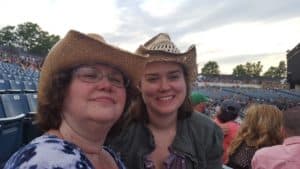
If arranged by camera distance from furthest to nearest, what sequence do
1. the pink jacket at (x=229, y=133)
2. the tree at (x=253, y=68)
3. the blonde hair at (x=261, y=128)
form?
the tree at (x=253, y=68) < the pink jacket at (x=229, y=133) < the blonde hair at (x=261, y=128)

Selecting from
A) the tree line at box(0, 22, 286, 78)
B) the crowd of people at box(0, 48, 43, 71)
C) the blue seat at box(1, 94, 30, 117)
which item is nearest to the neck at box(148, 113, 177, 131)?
the blue seat at box(1, 94, 30, 117)

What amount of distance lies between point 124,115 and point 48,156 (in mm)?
818

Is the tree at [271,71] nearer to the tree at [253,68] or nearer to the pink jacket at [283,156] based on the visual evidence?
the tree at [253,68]

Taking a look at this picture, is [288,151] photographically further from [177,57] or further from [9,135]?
[9,135]

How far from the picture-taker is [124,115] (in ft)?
6.59

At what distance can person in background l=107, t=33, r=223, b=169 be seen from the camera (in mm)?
2119

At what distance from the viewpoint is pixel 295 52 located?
3153 cm

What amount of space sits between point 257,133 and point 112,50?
2.57 metres

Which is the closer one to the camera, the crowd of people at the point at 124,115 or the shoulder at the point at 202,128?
the crowd of people at the point at 124,115

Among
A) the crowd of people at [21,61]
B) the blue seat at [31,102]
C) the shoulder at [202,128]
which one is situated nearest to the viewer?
the shoulder at [202,128]

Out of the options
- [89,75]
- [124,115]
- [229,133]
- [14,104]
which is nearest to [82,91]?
[89,75]

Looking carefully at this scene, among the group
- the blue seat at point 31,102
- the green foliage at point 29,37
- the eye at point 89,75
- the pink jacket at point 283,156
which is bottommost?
the pink jacket at point 283,156

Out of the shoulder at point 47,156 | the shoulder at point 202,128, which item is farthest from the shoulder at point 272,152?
the shoulder at point 47,156

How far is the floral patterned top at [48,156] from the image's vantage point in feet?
3.88
